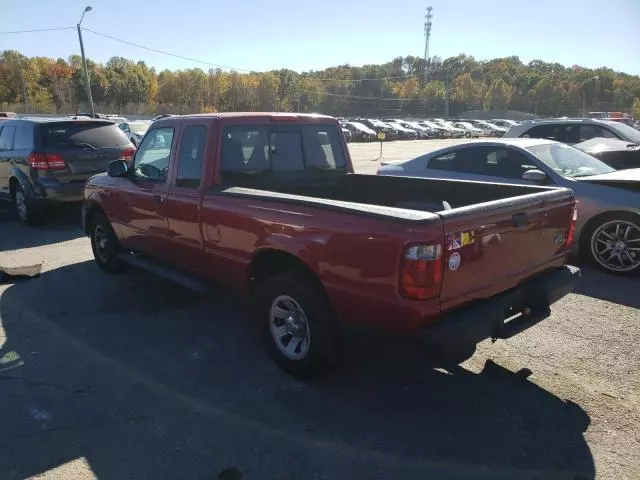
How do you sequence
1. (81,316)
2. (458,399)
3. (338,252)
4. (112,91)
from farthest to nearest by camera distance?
(112,91), (81,316), (458,399), (338,252)

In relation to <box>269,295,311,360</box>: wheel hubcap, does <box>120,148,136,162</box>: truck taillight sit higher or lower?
higher

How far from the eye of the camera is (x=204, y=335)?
14.9ft

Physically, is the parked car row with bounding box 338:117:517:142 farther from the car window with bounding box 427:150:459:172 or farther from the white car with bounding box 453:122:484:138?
the car window with bounding box 427:150:459:172

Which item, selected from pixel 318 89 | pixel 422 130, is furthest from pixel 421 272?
pixel 318 89

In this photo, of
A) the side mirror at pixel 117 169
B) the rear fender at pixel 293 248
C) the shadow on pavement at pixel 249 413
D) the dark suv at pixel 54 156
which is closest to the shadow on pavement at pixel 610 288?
the shadow on pavement at pixel 249 413

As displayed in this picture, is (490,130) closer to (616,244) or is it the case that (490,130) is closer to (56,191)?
(616,244)

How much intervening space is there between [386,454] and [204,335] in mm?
2220

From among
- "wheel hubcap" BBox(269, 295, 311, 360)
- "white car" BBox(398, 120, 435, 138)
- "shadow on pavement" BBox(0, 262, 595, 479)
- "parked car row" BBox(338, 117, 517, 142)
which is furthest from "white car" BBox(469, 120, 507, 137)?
"wheel hubcap" BBox(269, 295, 311, 360)

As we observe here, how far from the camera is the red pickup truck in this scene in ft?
9.49

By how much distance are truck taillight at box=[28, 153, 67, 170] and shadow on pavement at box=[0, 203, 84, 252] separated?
931 mm

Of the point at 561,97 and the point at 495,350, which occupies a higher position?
the point at 561,97

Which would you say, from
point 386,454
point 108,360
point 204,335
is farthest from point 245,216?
point 386,454

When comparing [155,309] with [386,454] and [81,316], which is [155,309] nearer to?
[81,316]

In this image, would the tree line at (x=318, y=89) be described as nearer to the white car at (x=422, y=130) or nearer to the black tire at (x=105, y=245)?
the white car at (x=422, y=130)
